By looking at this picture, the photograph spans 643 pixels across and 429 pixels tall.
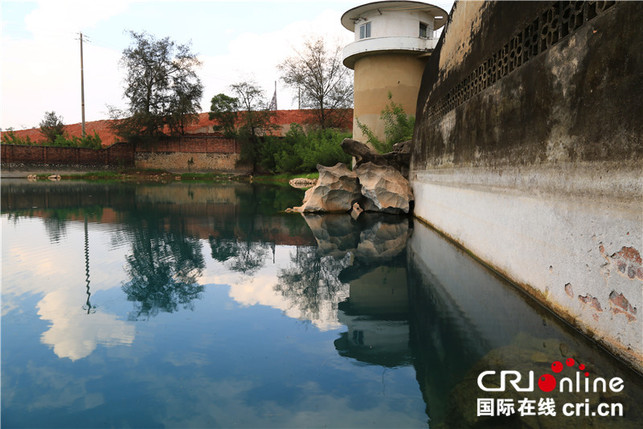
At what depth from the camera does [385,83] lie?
891 inches

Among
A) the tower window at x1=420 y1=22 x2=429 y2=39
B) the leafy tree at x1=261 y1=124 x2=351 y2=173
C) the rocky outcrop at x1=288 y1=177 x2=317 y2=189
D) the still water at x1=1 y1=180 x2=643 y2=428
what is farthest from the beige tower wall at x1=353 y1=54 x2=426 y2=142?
the still water at x1=1 y1=180 x2=643 y2=428

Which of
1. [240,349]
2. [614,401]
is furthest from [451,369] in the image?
[240,349]

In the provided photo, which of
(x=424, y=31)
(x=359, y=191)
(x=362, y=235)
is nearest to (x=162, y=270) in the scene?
(x=362, y=235)

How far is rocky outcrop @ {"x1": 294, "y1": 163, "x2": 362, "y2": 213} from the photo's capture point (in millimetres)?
14562

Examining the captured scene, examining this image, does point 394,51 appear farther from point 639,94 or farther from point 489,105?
point 639,94

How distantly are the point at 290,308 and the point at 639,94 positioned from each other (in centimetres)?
405

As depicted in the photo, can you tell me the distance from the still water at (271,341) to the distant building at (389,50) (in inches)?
623

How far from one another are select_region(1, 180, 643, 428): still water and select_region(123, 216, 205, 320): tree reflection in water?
0.04 meters

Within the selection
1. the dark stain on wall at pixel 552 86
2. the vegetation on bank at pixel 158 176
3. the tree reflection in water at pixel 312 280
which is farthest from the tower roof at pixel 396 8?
the tree reflection in water at pixel 312 280

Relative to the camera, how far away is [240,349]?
4.02 m

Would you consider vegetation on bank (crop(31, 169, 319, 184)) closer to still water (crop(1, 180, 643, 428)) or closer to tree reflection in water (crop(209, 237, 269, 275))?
tree reflection in water (crop(209, 237, 269, 275))

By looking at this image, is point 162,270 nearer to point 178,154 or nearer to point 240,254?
point 240,254

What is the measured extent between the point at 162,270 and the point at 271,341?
347 centimetres

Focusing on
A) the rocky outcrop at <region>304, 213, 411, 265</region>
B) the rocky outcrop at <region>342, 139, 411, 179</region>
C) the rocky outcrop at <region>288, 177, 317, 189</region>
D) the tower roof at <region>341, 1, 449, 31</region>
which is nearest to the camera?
the rocky outcrop at <region>304, 213, 411, 265</region>
